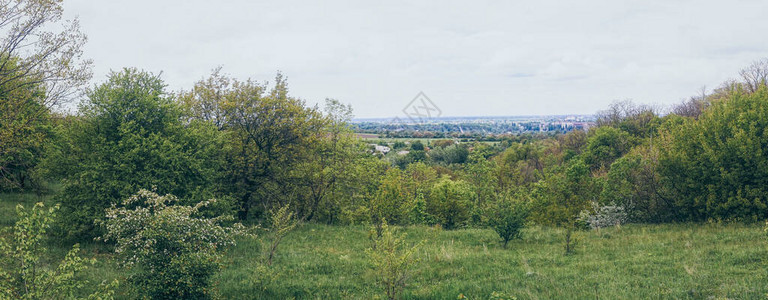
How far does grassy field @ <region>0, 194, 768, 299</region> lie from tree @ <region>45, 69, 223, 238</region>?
82.1 inches

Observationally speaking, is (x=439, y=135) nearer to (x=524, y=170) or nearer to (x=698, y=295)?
(x=524, y=170)

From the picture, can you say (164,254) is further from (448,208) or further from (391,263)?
(448,208)

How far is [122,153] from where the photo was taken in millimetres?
16312

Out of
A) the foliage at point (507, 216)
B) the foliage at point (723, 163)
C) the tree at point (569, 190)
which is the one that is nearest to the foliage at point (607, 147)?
the tree at point (569, 190)

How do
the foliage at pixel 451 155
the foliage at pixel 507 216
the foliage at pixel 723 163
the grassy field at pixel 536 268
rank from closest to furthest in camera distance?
the grassy field at pixel 536 268 < the foliage at pixel 507 216 < the foliage at pixel 723 163 < the foliage at pixel 451 155

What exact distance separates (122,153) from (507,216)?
1586 cm

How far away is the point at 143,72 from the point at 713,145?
26618 millimetres

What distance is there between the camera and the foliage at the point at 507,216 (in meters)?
17.4

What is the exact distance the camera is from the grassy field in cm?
1078

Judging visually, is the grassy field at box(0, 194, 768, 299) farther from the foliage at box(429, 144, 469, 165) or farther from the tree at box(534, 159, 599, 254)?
the foliage at box(429, 144, 469, 165)

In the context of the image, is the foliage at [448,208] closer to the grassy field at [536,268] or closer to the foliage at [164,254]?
the grassy field at [536,268]

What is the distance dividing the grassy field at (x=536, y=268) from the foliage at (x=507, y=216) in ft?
2.18

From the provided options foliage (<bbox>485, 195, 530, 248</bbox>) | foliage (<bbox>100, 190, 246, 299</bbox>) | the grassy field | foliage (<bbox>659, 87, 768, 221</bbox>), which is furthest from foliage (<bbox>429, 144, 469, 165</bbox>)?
foliage (<bbox>100, 190, 246, 299</bbox>)

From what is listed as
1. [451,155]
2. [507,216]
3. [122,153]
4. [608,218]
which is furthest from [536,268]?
[451,155]
